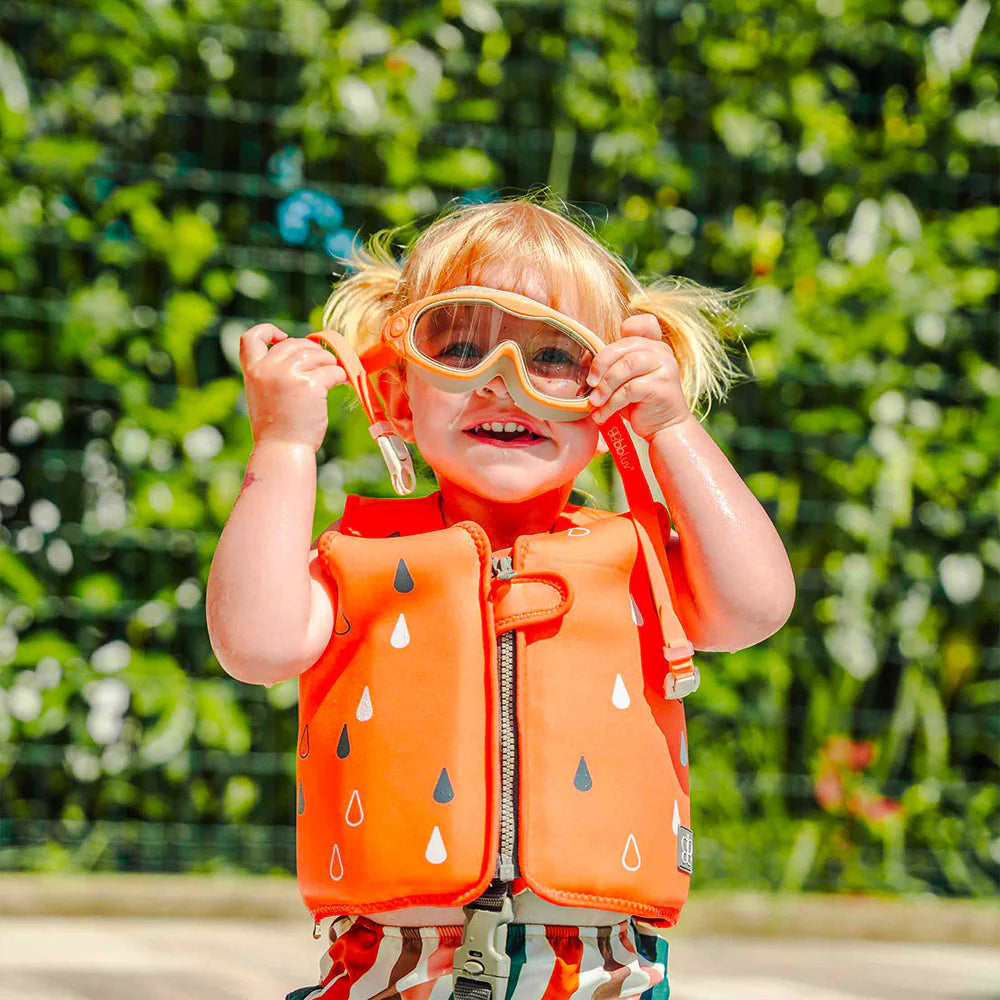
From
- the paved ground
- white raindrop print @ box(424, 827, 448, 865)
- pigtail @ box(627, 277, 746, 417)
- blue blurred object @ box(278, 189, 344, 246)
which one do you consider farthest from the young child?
blue blurred object @ box(278, 189, 344, 246)

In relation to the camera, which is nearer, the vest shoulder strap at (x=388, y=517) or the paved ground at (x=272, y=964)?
the vest shoulder strap at (x=388, y=517)

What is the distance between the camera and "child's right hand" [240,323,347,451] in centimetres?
188

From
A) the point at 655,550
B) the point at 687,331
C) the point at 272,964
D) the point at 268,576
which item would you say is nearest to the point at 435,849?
the point at 268,576

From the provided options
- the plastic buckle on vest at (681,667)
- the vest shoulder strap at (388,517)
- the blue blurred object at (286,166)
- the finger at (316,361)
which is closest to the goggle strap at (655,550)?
the plastic buckle on vest at (681,667)

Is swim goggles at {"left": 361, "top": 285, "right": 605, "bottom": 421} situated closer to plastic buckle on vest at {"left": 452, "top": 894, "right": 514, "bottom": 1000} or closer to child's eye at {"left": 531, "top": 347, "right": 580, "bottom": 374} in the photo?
child's eye at {"left": 531, "top": 347, "right": 580, "bottom": 374}

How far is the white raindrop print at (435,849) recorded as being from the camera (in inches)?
69.1

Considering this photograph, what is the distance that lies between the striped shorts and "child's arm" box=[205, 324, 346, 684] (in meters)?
0.36

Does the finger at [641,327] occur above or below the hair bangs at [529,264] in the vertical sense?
below

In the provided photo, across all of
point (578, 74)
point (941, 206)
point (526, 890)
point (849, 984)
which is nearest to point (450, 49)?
point (578, 74)

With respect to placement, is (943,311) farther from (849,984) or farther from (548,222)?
(548,222)

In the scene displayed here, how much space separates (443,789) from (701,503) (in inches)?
19.0

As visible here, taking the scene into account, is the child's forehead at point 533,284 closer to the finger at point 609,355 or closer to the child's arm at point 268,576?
the finger at point 609,355

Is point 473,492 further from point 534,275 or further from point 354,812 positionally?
point 354,812

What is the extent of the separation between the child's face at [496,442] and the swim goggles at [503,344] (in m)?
0.03
